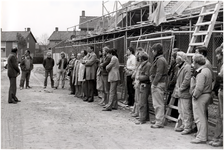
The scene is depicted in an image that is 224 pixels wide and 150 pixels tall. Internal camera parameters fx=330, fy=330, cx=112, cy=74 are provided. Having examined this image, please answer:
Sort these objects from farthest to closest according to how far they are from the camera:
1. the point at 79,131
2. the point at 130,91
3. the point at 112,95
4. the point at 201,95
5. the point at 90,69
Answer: the point at 90,69, the point at 130,91, the point at 112,95, the point at 79,131, the point at 201,95

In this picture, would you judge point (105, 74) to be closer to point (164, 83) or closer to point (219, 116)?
point (164, 83)

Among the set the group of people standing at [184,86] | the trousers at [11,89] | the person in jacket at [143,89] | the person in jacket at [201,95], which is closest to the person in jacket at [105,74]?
the group of people standing at [184,86]

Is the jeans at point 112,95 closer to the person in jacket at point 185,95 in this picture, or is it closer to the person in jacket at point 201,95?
the person in jacket at point 185,95

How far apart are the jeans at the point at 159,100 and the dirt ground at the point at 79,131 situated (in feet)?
0.87

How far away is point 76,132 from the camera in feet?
24.8

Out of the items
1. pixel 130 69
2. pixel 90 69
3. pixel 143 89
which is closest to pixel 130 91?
pixel 130 69

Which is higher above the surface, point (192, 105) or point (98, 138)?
point (192, 105)

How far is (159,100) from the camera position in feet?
27.3

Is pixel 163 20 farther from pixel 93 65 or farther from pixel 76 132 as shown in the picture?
pixel 76 132

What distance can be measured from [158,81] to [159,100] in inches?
20.1

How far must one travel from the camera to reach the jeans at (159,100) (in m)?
8.25

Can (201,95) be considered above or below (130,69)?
below

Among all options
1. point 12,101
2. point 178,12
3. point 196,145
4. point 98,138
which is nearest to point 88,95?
point 12,101

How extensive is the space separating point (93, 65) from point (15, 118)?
4.30m
